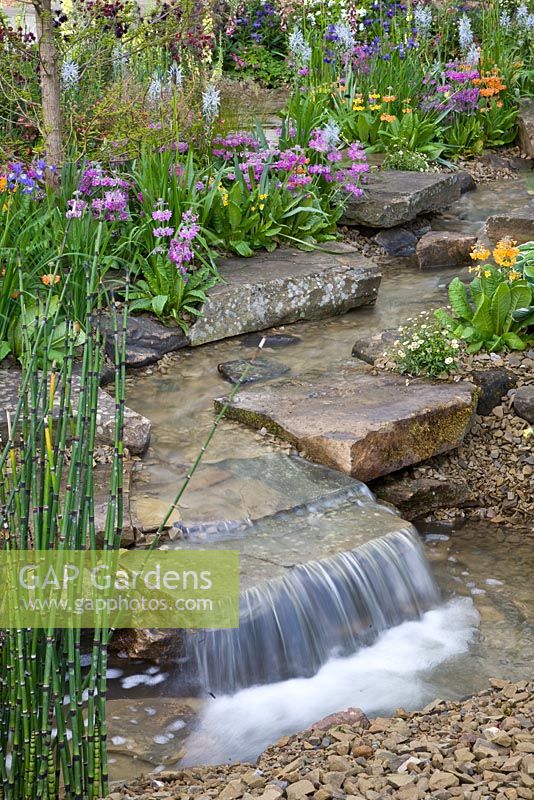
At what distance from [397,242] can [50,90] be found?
113 inches

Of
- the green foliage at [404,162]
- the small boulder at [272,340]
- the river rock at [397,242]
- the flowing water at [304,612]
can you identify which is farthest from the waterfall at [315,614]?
the green foliage at [404,162]

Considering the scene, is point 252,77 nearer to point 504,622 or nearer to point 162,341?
point 162,341

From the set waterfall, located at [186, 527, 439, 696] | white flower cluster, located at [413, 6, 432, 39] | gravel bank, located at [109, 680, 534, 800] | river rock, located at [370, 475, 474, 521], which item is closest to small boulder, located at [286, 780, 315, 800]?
gravel bank, located at [109, 680, 534, 800]

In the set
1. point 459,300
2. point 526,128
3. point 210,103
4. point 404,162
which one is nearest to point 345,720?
point 459,300

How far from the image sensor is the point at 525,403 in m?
5.19

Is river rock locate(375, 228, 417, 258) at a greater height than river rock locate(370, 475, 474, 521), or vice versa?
river rock locate(375, 228, 417, 258)

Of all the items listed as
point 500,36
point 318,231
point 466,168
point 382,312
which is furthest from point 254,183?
point 500,36

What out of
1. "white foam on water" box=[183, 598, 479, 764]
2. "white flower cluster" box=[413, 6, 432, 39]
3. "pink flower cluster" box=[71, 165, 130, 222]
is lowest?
"white foam on water" box=[183, 598, 479, 764]

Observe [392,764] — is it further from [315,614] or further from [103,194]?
[103,194]

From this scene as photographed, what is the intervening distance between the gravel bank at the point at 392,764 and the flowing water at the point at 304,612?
1.19ft

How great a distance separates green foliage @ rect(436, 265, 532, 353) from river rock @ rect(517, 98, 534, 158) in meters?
4.14

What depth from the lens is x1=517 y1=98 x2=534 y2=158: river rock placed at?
9297 mm

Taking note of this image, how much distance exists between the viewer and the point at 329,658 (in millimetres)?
3992

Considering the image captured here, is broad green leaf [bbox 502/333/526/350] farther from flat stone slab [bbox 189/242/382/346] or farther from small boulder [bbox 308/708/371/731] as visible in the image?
small boulder [bbox 308/708/371/731]
